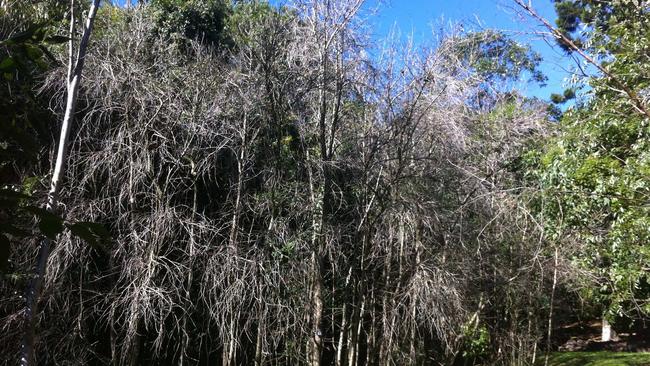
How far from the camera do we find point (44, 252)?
456cm

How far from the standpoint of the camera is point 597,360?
1382 centimetres

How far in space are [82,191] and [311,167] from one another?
9.91ft

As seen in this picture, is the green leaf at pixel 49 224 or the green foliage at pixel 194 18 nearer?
the green leaf at pixel 49 224

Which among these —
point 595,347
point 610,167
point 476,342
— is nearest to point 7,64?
point 610,167

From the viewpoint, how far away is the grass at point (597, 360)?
13266 mm

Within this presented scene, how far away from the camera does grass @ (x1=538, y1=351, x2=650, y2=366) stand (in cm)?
1327

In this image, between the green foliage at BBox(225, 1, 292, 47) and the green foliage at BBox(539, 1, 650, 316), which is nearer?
the green foliage at BBox(539, 1, 650, 316)

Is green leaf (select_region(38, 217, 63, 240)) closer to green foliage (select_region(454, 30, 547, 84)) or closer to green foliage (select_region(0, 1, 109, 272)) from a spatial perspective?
green foliage (select_region(0, 1, 109, 272))

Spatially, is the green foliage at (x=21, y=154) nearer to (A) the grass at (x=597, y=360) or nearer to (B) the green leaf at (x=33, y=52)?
(B) the green leaf at (x=33, y=52)

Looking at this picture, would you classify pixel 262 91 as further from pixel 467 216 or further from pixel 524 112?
pixel 524 112

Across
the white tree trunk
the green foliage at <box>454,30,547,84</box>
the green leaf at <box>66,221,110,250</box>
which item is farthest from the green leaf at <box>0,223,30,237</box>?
the white tree trunk

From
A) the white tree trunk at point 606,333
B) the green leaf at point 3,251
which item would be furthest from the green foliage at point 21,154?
the white tree trunk at point 606,333

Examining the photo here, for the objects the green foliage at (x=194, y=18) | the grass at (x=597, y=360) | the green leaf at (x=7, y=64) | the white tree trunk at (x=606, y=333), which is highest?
the green foliage at (x=194, y=18)

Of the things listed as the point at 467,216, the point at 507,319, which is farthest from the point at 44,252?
the point at 507,319
